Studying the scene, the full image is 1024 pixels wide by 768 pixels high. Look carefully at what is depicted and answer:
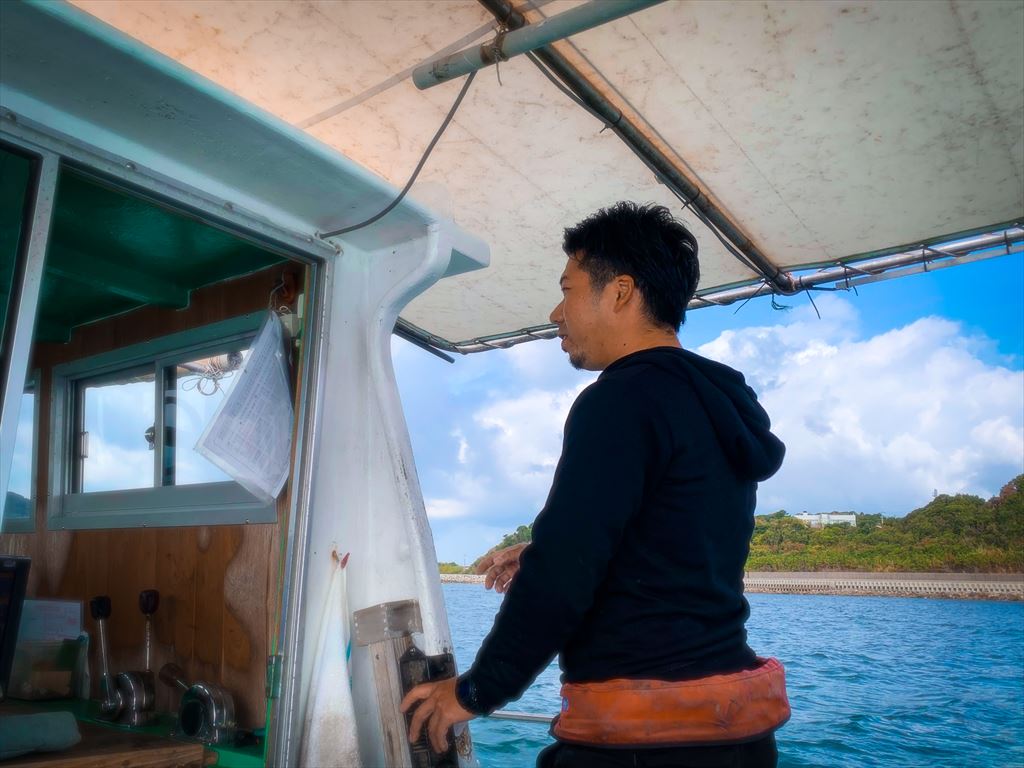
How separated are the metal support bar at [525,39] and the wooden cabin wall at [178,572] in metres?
0.84

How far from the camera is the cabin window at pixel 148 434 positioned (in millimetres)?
2746

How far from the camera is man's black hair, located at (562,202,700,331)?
1520 mm

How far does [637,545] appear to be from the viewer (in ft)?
4.17

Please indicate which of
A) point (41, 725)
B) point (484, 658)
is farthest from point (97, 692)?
point (484, 658)

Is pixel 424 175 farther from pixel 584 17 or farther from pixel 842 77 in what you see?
pixel 842 77

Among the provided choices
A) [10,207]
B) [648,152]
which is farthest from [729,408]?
[648,152]

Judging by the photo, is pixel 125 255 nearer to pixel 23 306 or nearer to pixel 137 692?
pixel 23 306

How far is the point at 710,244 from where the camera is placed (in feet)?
12.3

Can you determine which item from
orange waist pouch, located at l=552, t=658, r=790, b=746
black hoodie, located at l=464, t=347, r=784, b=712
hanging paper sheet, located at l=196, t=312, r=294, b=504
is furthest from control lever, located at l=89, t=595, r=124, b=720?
orange waist pouch, located at l=552, t=658, r=790, b=746

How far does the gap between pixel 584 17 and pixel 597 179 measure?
1261mm

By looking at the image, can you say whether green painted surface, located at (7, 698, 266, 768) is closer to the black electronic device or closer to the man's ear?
the black electronic device

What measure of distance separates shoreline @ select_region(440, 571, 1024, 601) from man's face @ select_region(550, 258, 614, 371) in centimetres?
4000

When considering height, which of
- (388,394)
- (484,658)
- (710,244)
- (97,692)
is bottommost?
(97,692)

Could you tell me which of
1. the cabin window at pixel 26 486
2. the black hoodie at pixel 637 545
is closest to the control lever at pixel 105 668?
the cabin window at pixel 26 486
